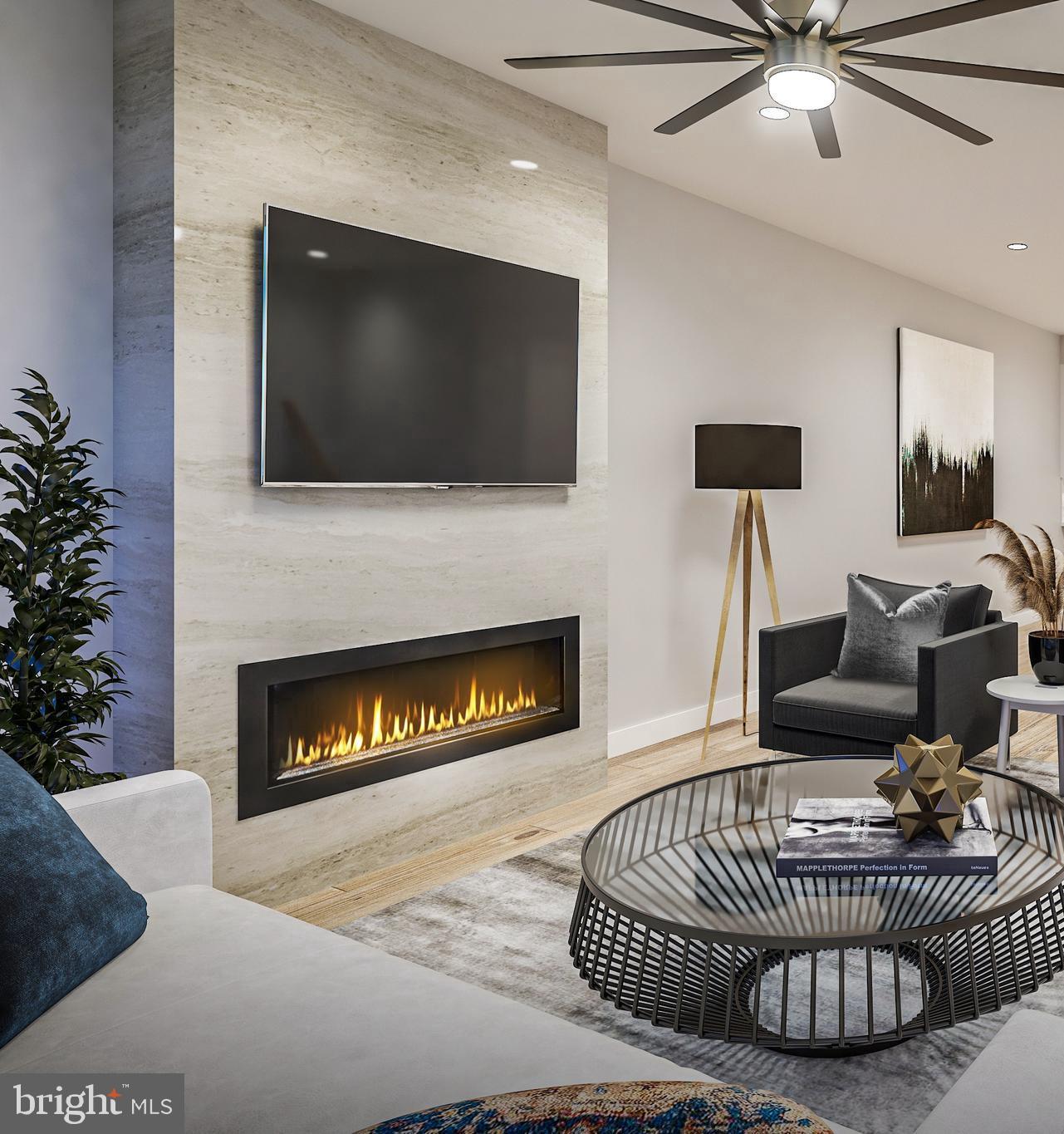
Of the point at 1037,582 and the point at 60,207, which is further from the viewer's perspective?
the point at 1037,582

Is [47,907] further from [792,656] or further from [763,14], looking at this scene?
[792,656]

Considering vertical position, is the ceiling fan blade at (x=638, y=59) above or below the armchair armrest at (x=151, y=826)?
above

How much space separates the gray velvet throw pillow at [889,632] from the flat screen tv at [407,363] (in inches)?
57.0

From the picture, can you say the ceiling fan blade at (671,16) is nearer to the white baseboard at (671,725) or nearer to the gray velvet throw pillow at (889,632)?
the gray velvet throw pillow at (889,632)

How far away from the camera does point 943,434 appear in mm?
7309

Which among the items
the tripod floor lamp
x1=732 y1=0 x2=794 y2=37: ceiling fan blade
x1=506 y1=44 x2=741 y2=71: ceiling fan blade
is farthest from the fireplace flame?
x1=732 y1=0 x2=794 y2=37: ceiling fan blade

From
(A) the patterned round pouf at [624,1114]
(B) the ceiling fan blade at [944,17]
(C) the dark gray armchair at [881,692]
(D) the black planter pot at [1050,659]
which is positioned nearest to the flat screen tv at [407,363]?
(C) the dark gray armchair at [881,692]

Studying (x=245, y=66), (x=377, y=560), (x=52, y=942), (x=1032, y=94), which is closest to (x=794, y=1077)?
(x=52, y=942)

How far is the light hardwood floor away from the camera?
2984 mm

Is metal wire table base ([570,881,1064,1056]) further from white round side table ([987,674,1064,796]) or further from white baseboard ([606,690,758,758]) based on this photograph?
white baseboard ([606,690,758,758])

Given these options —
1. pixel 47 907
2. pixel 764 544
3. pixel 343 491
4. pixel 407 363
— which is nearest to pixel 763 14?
pixel 407 363

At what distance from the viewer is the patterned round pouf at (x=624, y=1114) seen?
0.98m

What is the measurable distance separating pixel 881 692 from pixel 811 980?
7.03 feet

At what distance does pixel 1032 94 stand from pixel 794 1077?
3.35 meters
